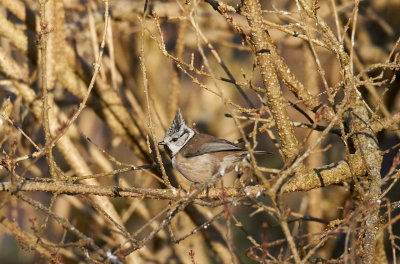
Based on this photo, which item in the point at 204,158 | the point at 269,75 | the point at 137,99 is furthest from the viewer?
the point at 137,99

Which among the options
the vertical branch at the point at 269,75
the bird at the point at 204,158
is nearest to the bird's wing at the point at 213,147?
the bird at the point at 204,158

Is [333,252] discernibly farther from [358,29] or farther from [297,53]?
[297,53]

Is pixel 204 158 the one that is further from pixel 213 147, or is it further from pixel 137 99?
pixel 137 99

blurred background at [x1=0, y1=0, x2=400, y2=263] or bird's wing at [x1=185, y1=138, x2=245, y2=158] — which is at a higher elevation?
blurred background at [x1=0, y1=0, x2=400, y2=263]

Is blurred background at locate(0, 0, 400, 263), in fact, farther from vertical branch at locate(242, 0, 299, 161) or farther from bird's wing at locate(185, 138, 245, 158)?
bird's wing at locate(185, 138, 245, 158)

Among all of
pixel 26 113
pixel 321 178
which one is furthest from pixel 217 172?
pixel 26 113

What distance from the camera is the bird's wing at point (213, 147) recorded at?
15.1 ft

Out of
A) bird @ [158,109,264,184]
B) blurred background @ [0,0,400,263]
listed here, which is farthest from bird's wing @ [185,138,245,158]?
blurred background @ [0,0,400,263]

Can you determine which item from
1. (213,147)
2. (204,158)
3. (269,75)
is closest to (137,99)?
(204,158)

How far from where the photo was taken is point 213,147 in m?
4.88

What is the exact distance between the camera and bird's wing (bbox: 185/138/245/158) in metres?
4.61

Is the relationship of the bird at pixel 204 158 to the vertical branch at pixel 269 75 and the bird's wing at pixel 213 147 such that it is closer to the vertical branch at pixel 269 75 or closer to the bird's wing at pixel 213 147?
the bird's wing at pixel 213 147

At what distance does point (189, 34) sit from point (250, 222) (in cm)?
429

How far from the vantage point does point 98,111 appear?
568 centimetres
